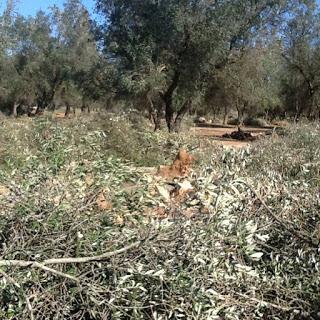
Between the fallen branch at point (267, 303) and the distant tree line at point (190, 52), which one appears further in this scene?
the distant tree line at point (190, 52)

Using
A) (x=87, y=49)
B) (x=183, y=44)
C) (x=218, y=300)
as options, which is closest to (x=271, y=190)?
(x=218, y=300)

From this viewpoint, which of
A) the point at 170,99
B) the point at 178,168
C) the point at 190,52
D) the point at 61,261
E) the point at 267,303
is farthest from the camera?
the point at 170,99

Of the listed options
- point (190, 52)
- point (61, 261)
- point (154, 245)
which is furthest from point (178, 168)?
point (190, 52)

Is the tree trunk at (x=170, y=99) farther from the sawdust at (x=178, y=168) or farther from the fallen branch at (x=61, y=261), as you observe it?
the fallen branch at (x=61, y=261)

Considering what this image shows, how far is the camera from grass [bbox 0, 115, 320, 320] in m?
2.91

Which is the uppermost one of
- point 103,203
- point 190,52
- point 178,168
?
point 190,52

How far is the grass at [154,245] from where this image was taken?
2.91 metres

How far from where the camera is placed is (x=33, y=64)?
40969 millimetres

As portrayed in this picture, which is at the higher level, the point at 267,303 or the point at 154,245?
the point at 154,245

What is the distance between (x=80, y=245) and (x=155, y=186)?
1076 mm

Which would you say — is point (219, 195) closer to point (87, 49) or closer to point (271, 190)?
point (271, 190)

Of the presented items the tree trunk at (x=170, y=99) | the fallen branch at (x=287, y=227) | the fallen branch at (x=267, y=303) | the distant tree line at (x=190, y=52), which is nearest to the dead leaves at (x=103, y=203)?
the fallen branch at (x=287, y=227)

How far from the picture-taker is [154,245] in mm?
3033

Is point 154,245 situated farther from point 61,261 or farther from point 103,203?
point 103,203
